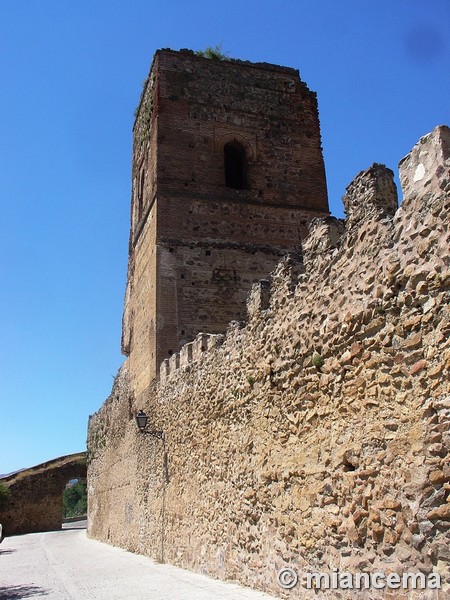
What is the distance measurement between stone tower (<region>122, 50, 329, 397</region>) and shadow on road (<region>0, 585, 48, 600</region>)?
4.53 meters

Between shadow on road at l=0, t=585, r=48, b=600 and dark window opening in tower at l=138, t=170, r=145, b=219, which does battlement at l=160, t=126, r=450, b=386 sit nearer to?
shadow on road at l=0, t=585, r=48, b=600

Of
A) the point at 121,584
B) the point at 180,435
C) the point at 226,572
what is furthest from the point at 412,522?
the point at 180,435

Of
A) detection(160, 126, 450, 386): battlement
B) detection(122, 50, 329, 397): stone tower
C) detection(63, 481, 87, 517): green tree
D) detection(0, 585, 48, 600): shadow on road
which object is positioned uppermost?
detection(122, 50, 329, 397): stone tower

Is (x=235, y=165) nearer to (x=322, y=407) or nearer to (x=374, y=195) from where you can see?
(x=374, y=195)

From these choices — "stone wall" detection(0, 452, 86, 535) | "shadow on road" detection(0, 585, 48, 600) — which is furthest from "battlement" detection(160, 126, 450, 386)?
"stone wall" detection(0, 452, 86, 535)

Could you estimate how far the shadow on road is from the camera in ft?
26.0

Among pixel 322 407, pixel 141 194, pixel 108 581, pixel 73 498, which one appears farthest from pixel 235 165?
pixel 73 498

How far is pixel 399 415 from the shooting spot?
14.6ft

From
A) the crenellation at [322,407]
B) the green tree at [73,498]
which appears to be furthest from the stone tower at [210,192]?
the green tree at [73,498]

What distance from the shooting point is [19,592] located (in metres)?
8.38

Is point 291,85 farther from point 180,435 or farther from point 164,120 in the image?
point 180,435

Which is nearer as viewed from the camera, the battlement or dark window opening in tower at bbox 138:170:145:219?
the battlement

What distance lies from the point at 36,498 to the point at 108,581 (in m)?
23.3

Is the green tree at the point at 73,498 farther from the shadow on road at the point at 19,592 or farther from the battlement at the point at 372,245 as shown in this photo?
the battlement at the point at 372,245
